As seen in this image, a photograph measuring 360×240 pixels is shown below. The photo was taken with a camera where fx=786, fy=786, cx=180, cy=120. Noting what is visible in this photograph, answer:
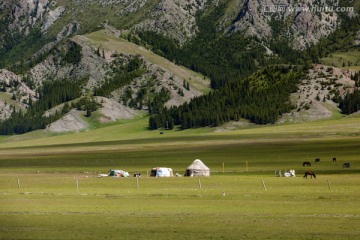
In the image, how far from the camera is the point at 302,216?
4750cm

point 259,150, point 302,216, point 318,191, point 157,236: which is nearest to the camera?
point 157,236

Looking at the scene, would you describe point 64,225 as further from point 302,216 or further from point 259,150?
point 259,150

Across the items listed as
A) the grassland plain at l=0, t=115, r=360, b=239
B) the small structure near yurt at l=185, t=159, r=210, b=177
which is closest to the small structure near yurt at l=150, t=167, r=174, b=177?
the small structure near yurt at l=185, t=159, r=210, b=177

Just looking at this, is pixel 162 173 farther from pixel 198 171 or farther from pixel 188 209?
pixel 188 209

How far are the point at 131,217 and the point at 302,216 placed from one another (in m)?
10.4

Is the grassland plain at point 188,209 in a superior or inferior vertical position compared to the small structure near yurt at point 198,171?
superior

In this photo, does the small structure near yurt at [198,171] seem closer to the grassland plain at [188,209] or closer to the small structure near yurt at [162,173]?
the small structure near yurt at [162,173]

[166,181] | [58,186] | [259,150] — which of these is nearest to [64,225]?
[58,186]

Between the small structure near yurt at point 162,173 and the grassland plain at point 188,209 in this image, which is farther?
the small structure near yurt at point 162,173

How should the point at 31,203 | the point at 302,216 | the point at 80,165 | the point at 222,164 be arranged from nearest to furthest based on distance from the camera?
the point at 302,216 < the point at 31,203 < the point at 222,164 < the point at 80,165

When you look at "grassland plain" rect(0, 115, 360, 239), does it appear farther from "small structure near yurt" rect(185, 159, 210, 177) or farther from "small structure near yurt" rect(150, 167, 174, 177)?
"small structure near yurt" rect(150, 167, 174, 177)

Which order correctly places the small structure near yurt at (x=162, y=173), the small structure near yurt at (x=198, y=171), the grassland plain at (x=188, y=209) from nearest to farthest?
the grassland plain at (x=188, y=209), the small structure near yurt at (x=198, y=171), the small structure near yurt at (x=162, y=173)

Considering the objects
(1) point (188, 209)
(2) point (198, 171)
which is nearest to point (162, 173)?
(2) point (198, 171)

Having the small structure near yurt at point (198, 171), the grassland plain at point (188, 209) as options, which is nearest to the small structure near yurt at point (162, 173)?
the small structure near yurt at point (198, 171)
